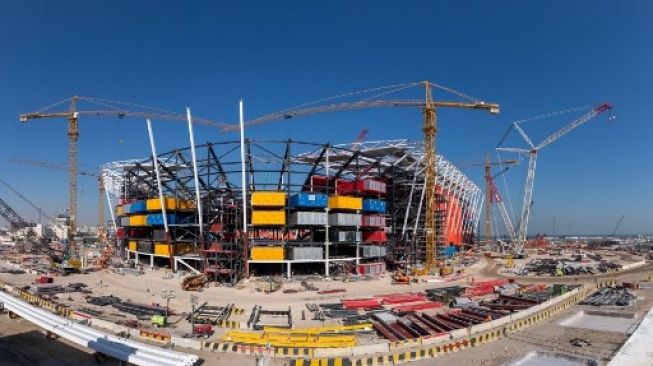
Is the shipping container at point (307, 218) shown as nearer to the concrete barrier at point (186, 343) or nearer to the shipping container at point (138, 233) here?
the concrete barrier at point (186, 343)

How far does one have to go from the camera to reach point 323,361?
88.4 ft

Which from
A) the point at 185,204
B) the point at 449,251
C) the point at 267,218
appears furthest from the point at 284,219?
the point at 449,251

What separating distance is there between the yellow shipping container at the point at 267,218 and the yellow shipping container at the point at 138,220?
33732 mm

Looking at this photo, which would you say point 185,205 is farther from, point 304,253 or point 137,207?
point 304,253

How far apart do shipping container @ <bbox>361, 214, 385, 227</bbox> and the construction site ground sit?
12.0 meters

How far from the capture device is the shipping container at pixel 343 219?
248ft

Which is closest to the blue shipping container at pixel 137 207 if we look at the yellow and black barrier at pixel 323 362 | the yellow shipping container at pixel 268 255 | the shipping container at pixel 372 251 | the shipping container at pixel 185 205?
the shipping container at pixel 185 205

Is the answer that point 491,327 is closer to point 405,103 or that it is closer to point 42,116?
point 405,103

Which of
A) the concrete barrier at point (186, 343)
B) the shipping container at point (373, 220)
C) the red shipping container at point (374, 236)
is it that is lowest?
the concrete barrier at point (186, 343)

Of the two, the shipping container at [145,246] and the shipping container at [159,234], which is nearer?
the shipping container at [159,234]

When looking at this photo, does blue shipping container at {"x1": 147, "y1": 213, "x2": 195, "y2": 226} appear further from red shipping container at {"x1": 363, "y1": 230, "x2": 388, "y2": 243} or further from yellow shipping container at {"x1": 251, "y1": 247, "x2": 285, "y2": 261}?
red shipping container at {"x1": 363, "y1": 230, "x2": 388, "y2": 243}

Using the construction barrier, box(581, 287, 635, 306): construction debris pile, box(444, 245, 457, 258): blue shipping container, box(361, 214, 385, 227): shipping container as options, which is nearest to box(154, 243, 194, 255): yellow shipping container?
A: box(361, 214, 385, 227): shipping container

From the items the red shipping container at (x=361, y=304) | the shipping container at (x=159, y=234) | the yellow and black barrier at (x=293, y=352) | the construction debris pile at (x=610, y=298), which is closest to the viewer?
the yellow and black barrier at (x=293, y=352)

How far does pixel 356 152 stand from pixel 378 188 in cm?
Result: 1075
